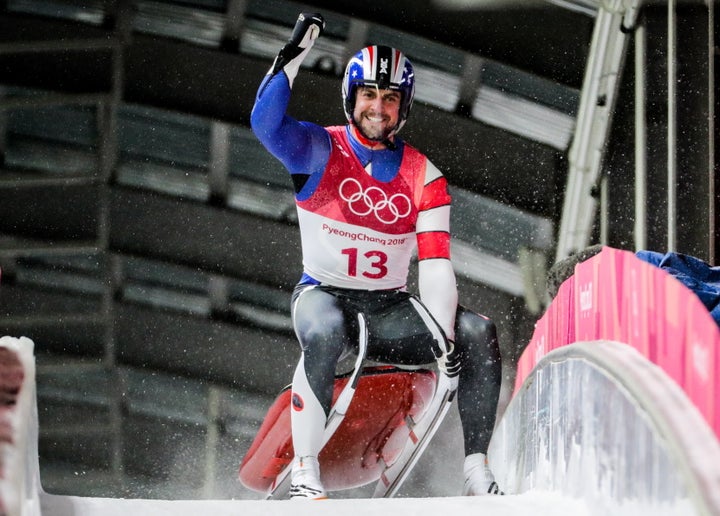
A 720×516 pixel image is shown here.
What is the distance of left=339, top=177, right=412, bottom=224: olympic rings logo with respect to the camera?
4219 mm

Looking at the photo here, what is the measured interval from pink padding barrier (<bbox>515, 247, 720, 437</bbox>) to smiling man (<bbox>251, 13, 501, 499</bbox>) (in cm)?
46

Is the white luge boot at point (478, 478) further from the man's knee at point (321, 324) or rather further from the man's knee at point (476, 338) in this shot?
the man's knee at point (321, 324)

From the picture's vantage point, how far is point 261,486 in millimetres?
4363

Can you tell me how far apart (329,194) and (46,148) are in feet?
14.3

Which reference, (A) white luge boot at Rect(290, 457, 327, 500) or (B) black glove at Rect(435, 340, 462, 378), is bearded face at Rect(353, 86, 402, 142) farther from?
(A) white luge boot at Rect(290, 457, 327, 500)

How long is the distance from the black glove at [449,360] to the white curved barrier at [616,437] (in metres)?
0.28

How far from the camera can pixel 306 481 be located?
149 inches

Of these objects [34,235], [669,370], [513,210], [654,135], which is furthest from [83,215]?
[669,370]

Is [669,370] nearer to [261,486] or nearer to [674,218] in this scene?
[261,486]

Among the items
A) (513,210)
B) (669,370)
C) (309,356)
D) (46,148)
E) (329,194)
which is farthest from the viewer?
(46,148)

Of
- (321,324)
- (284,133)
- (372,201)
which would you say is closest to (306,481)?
(321,324)

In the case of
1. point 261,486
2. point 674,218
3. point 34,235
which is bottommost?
point 261,486

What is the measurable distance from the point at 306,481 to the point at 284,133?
126 centimetres

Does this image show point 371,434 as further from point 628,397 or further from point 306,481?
point 628,397
